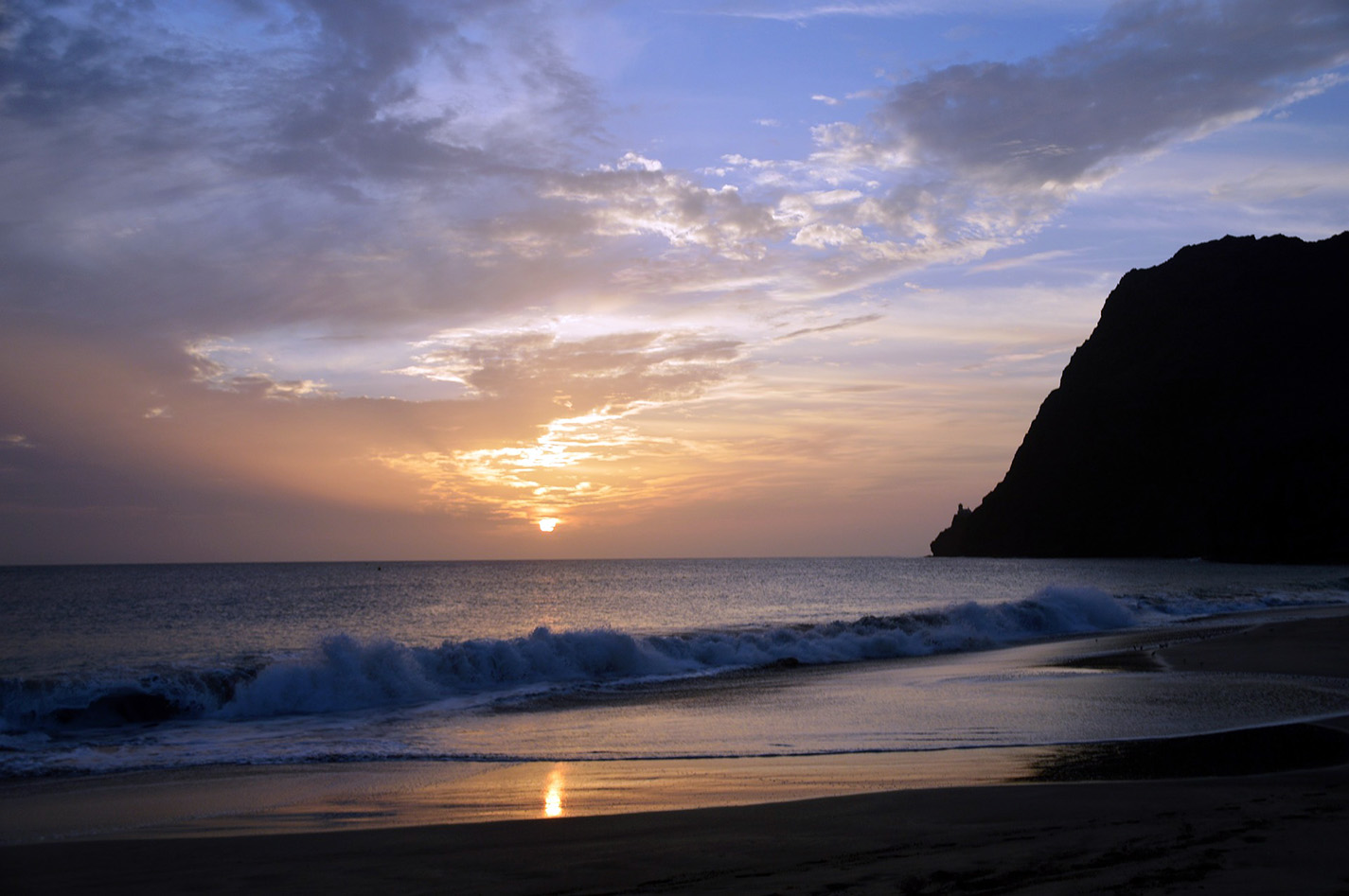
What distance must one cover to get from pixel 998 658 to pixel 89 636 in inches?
1231

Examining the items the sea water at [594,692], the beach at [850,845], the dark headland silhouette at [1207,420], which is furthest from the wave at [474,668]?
the dark headland silhouette at [1207,420]

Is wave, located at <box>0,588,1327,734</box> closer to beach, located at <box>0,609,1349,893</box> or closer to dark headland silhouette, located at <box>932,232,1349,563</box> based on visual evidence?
beach, located at <box>0,609,1349,893</box>

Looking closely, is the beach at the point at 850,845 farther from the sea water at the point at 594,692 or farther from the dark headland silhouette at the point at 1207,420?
the dark headland silhouette at the point at 1207,420

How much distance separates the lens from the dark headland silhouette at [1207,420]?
88250mm

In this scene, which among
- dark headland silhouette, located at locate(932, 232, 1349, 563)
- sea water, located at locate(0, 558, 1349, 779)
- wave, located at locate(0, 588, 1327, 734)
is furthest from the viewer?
dark headland silhouette, located at locate(932, 232, 1349, 563)

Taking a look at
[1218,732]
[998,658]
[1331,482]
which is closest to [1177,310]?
[1331,482]

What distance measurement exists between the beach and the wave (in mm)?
7379

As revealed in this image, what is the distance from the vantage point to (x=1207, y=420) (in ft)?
311

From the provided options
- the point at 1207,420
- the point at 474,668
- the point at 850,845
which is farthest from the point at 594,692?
the point at 1207,420

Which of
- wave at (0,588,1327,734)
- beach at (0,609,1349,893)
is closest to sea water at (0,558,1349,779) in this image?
wave at (0,588,1327,734)

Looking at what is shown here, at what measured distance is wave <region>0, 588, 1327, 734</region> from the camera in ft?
52.9

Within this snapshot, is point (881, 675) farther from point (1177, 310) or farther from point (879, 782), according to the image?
point (1177, 310)

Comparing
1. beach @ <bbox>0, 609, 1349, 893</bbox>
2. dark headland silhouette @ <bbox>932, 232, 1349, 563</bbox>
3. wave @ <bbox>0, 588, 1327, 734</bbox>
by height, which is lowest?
wave @ <bbox>0, 588, 1327, 734</bbox>

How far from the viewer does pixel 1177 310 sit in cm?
10238
